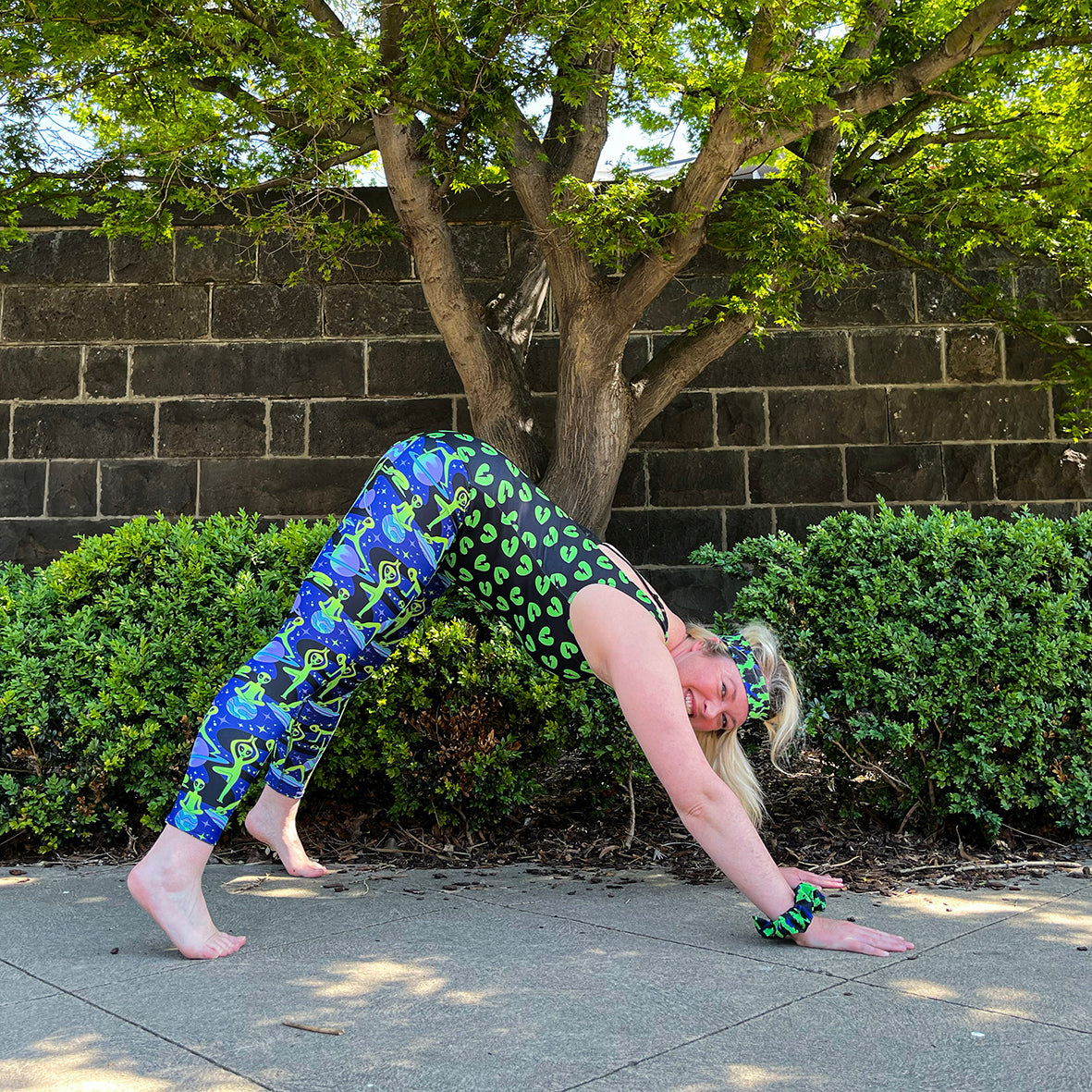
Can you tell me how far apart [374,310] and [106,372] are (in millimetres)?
1570

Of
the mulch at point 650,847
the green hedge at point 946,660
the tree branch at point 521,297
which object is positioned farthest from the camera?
the tree branch at point 521,297

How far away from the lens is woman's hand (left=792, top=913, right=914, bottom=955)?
2.53 m

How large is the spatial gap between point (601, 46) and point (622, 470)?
7.61ft

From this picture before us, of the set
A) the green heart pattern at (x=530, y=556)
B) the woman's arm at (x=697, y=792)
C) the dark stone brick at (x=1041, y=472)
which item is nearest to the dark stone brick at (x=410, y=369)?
the green heart pattern at (x=530, y=556)

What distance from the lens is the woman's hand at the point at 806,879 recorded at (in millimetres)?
2822

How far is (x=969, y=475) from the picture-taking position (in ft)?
18.9

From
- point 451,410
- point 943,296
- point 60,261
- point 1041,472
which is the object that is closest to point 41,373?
point 60,261

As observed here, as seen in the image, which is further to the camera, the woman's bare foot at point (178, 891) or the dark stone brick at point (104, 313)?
→ the dark stone brick at point (104, 313)

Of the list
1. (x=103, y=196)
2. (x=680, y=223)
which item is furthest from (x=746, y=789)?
(x=103, y=196)

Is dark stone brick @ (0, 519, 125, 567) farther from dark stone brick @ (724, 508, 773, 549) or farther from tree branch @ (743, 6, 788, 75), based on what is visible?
tree branch @ (743, 6, 788, 75)

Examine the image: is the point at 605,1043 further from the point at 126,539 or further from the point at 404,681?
the point at 126,539

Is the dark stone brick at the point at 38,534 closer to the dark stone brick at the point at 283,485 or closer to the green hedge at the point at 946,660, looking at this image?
the dark stone brick at the point at 283,485

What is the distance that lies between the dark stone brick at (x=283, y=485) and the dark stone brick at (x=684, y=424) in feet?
5.31

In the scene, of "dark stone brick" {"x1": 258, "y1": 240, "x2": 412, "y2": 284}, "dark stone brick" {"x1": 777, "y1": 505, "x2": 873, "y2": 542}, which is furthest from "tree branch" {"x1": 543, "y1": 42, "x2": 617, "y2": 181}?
"dark stone brick" {"x1": 777, "y1": 505, "x2": 873, "y2": 542}
